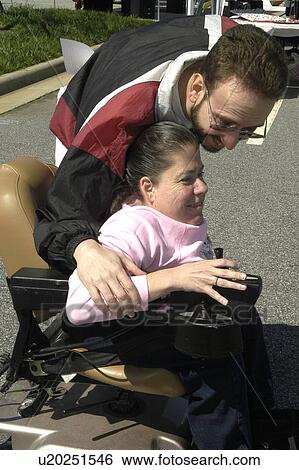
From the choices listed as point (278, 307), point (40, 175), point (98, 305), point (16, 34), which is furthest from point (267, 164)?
point (16, 34)

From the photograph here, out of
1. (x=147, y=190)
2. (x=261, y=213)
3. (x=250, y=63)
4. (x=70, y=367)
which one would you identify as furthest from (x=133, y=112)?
(x=261, y=213)

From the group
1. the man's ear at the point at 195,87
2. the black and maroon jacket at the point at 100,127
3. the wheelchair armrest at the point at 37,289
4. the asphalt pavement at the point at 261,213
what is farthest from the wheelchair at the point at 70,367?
the asphalt pavement at the point at 261,213

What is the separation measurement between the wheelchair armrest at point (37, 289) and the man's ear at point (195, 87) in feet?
1.81

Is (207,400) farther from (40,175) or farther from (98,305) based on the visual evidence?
(40,175)

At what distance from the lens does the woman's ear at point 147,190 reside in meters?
1.65

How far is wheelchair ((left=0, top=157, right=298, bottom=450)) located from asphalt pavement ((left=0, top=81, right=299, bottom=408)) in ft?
2.56

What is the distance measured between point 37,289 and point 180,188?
440 millimetres

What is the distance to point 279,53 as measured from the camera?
1.50 metres

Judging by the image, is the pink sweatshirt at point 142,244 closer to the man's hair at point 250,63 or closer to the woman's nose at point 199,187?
the woman's nose at point 199,187

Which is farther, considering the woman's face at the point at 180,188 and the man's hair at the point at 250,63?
the woman's face at the point at 180,188

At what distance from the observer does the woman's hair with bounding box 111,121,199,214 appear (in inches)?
63.4

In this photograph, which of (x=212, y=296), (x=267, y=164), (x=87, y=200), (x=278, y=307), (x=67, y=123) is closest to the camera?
(x=212, y=296)

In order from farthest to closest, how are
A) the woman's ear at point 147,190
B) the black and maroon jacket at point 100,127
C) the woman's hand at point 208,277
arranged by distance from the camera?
1. the woman's ear at point 147,190
2. the black and maroon jacket at point 100,127
3. the woman's hand at point 208,277

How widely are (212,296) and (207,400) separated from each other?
37 centimetres
